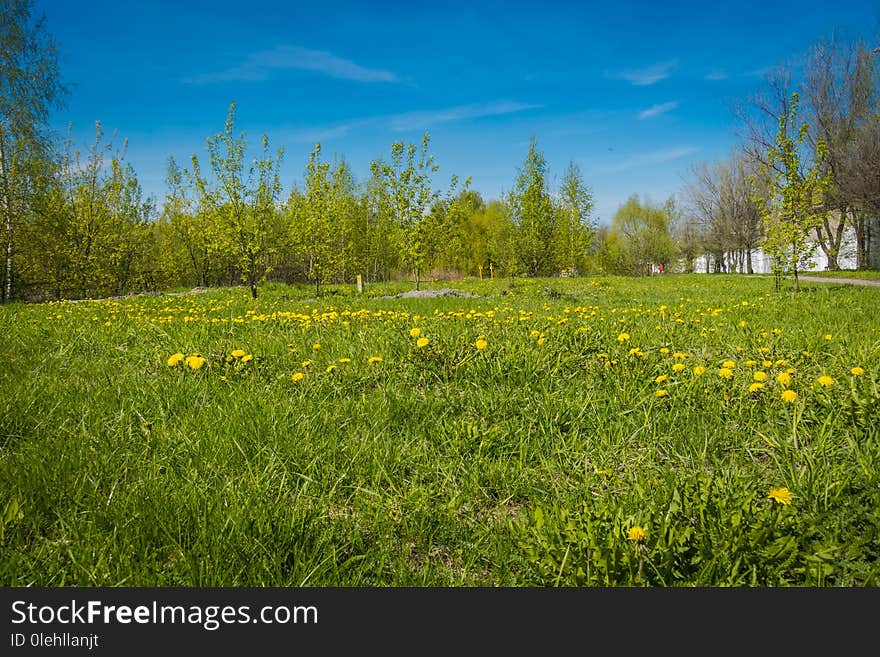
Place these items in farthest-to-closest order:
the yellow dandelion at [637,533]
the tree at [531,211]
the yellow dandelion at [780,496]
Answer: the tree at [531,211] < the yellow dandelion at [780,496] < the yellow dandelion at [637,533]

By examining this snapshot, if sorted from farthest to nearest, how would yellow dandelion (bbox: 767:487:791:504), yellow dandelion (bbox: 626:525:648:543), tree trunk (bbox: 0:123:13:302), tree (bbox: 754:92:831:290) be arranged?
1. tree trunk (bbox: 0:123:13:302)
2. tree (bbox: 754:92:831:290)
3. yellow dandelion (bbox: 767:487:791:504)
4. yellow dandelion (bbox: 626:525:648:543)

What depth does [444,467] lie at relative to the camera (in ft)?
7.31

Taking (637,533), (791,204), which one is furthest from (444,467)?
(791,204)

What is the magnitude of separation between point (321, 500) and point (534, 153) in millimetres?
23592

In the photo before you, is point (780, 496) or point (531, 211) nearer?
point (780, 496)

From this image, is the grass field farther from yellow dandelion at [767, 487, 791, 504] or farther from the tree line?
the tree line

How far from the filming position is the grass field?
4.95 feet

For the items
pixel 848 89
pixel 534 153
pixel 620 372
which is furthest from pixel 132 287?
pixel 848 89

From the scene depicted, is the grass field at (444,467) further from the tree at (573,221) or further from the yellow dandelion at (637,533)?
the tree at (573,221)

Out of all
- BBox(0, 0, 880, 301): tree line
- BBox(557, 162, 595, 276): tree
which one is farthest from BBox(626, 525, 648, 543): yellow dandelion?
BBox(557, 162, 595, 276): tree

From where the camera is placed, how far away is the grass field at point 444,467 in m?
1.51

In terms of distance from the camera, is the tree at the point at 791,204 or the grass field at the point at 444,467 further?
the tree at the point at 791,204

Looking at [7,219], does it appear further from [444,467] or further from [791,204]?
[791,204]

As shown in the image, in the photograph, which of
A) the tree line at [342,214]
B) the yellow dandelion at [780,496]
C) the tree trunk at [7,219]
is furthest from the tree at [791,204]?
the tree trunk at [7,219]
